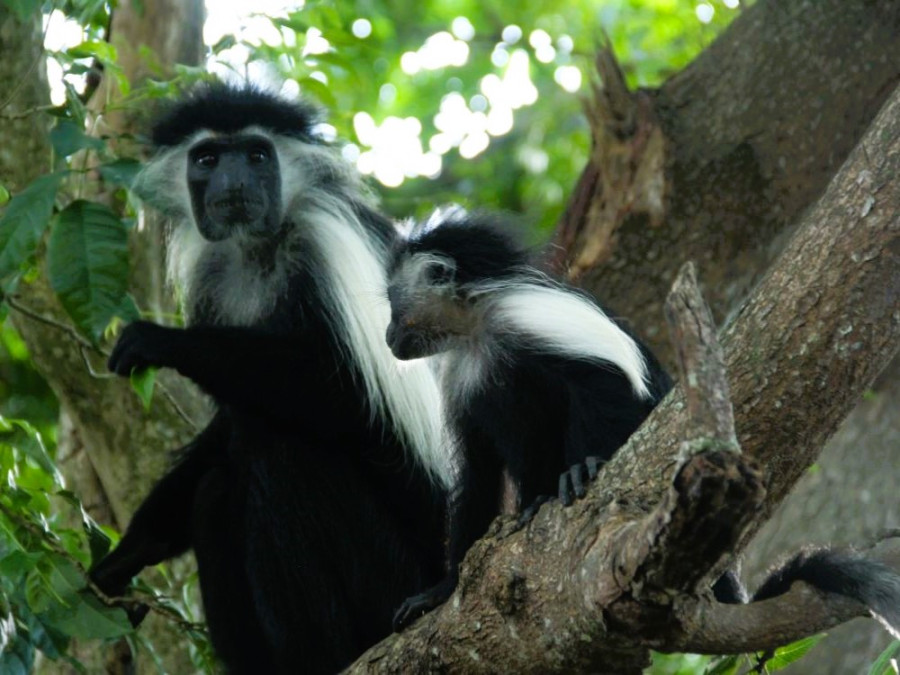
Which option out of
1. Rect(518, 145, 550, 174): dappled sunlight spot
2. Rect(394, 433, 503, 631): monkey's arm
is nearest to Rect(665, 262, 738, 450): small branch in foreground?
Rect(394, 433, 503, 631): monkey's arm

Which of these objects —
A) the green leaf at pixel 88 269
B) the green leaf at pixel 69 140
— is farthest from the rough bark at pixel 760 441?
the green leaf at pixel 69 140

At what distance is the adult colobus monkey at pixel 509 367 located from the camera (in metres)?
2.74

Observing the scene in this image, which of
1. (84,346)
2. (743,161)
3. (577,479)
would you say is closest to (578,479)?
(577,479)

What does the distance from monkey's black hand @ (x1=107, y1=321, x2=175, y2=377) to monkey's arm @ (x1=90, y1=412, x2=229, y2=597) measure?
404mm

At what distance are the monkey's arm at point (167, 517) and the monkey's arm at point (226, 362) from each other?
34cm

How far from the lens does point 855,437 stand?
180 inches

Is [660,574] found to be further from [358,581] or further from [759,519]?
[358,581]

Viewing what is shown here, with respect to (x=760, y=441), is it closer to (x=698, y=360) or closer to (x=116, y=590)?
(x=698, y=360)

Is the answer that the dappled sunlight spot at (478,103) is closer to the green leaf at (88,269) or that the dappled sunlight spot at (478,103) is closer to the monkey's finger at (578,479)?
the green leaf at (88,269)

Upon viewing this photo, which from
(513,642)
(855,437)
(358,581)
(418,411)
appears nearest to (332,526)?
(358,581)

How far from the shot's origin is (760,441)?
2180mm

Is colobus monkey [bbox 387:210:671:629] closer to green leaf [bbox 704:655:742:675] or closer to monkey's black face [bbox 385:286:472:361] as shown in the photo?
monkey's black face [bbox 385:286:472:361]

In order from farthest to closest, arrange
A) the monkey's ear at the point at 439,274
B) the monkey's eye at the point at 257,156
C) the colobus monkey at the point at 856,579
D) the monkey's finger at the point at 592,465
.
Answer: the monkey's eye at the point at 257,156
the monkey's ear at the point at 439,274
the monkey's finger at the point at 592,465
the colobus monkey at the point at 856,579

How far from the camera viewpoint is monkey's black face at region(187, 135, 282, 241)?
3.66 meters
